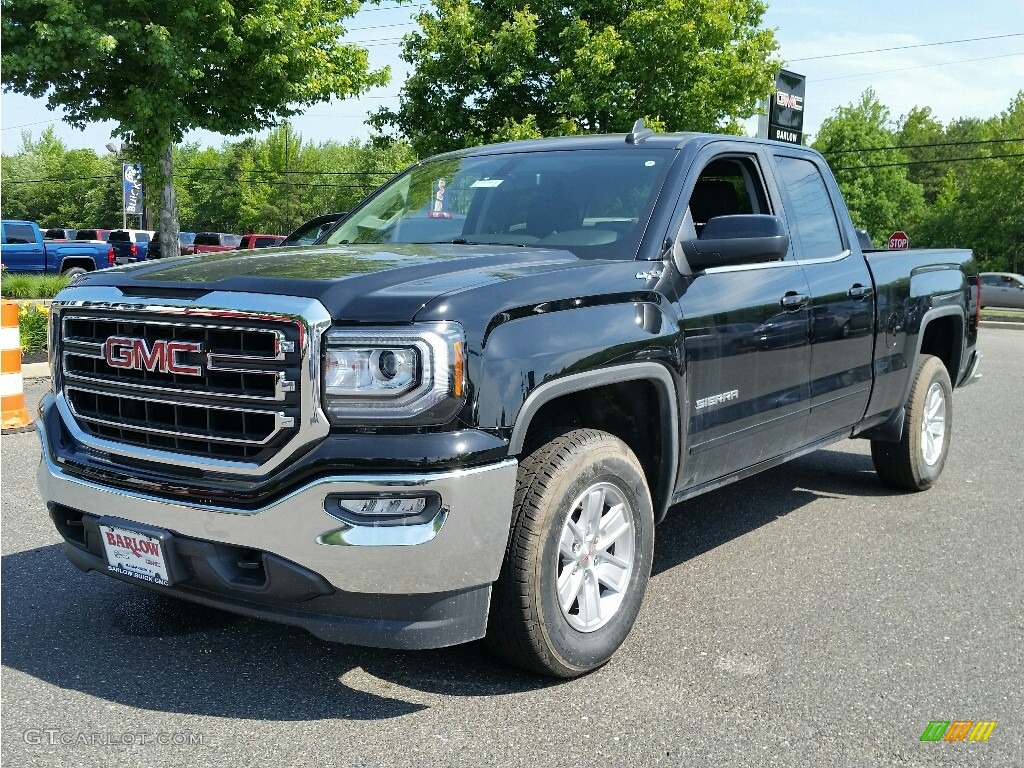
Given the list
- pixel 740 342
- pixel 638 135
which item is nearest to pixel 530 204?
pixel 638 135

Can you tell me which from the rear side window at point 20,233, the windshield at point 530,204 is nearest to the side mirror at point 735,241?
the windshield at point 530,204

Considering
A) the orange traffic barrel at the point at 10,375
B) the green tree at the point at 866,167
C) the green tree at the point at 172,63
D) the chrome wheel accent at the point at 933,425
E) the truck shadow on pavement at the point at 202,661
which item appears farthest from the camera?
the green tree at the point at 866,167

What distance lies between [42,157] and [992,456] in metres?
103

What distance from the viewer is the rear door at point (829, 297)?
16.3ft

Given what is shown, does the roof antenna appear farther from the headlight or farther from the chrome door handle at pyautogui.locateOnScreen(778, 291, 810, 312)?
the headlight

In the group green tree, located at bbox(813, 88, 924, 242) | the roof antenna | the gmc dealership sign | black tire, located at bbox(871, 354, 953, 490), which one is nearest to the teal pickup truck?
the gmc dealership sign

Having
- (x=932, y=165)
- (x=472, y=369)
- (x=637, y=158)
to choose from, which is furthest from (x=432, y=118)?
(x=932, y=165)

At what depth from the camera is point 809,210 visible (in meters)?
5.31

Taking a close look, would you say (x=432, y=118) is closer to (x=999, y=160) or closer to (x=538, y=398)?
(x=538, y=398)

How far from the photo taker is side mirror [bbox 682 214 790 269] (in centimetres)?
399

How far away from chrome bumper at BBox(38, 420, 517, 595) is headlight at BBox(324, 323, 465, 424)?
19 centimetres

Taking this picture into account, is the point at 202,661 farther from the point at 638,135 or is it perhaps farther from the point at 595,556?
the point at 638,135

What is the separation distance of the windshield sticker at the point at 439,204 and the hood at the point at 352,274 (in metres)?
0.64

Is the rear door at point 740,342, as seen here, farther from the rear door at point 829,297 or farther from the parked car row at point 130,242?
the parked car row at point 130,242
